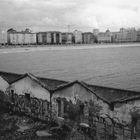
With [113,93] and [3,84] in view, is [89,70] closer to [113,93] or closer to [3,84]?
[3,84]

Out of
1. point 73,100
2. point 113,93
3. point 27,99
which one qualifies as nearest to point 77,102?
point 73,100

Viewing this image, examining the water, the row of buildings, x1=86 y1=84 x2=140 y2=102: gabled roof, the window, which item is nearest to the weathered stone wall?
the row of buildings

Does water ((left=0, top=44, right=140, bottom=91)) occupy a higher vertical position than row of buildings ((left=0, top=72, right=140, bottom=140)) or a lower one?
lower

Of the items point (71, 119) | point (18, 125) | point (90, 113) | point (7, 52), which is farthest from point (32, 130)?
point (7, 52)

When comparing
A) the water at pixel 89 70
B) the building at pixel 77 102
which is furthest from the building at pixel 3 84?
the water at pixel 89 70

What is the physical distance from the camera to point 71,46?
19512 centimetres

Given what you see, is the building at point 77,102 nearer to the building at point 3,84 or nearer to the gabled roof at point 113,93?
the gabled roof at point 113,93

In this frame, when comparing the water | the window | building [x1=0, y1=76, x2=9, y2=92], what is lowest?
the water

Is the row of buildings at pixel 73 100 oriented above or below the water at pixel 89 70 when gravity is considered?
above

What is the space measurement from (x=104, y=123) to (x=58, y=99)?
168 inches

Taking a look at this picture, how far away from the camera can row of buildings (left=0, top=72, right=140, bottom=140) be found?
1488 cm

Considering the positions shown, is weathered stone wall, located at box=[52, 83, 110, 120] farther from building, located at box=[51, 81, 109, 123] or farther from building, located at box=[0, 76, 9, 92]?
building, located at box=[0, 76, 9, 92]

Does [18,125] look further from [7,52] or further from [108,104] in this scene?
[7,52]

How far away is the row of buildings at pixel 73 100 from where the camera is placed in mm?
14875
